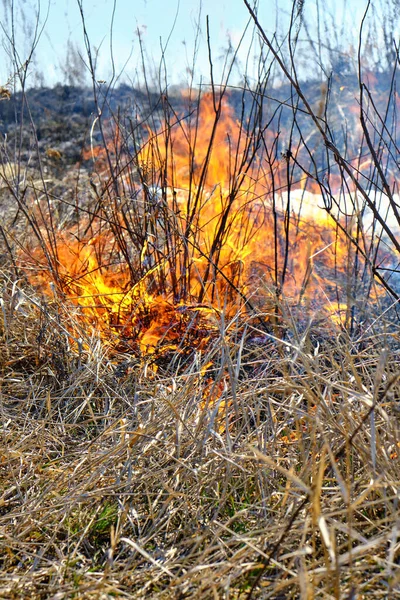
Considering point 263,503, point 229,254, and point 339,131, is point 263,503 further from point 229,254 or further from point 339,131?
point 339,131

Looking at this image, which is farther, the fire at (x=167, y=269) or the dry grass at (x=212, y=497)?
the fire at (x=167, y=269)

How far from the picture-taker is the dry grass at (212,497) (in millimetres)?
997

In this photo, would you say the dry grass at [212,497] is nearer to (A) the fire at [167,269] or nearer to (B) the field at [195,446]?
(B) the field at [195,446]

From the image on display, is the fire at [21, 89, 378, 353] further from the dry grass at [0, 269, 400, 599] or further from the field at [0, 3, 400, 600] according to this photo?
the dry grass at [0, 269, 400, 599]

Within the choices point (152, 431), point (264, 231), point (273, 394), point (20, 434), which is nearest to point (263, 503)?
point (152, 431)

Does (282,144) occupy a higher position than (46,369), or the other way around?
(282,144)

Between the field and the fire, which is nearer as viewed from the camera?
the field

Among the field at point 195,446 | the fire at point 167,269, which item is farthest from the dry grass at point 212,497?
the fire at point 167,269

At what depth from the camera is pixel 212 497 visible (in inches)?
53.9

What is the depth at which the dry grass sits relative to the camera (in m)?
1.00

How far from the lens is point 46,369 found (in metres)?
2.09

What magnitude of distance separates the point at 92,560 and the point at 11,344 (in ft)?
3.64

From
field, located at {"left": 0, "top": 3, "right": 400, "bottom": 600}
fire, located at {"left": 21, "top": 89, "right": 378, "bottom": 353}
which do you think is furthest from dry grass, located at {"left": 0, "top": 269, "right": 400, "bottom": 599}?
fire, located at {"left": 21, "top": 89, "right": 378, "bottom": 353}

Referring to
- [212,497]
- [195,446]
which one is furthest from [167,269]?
[212,497]
